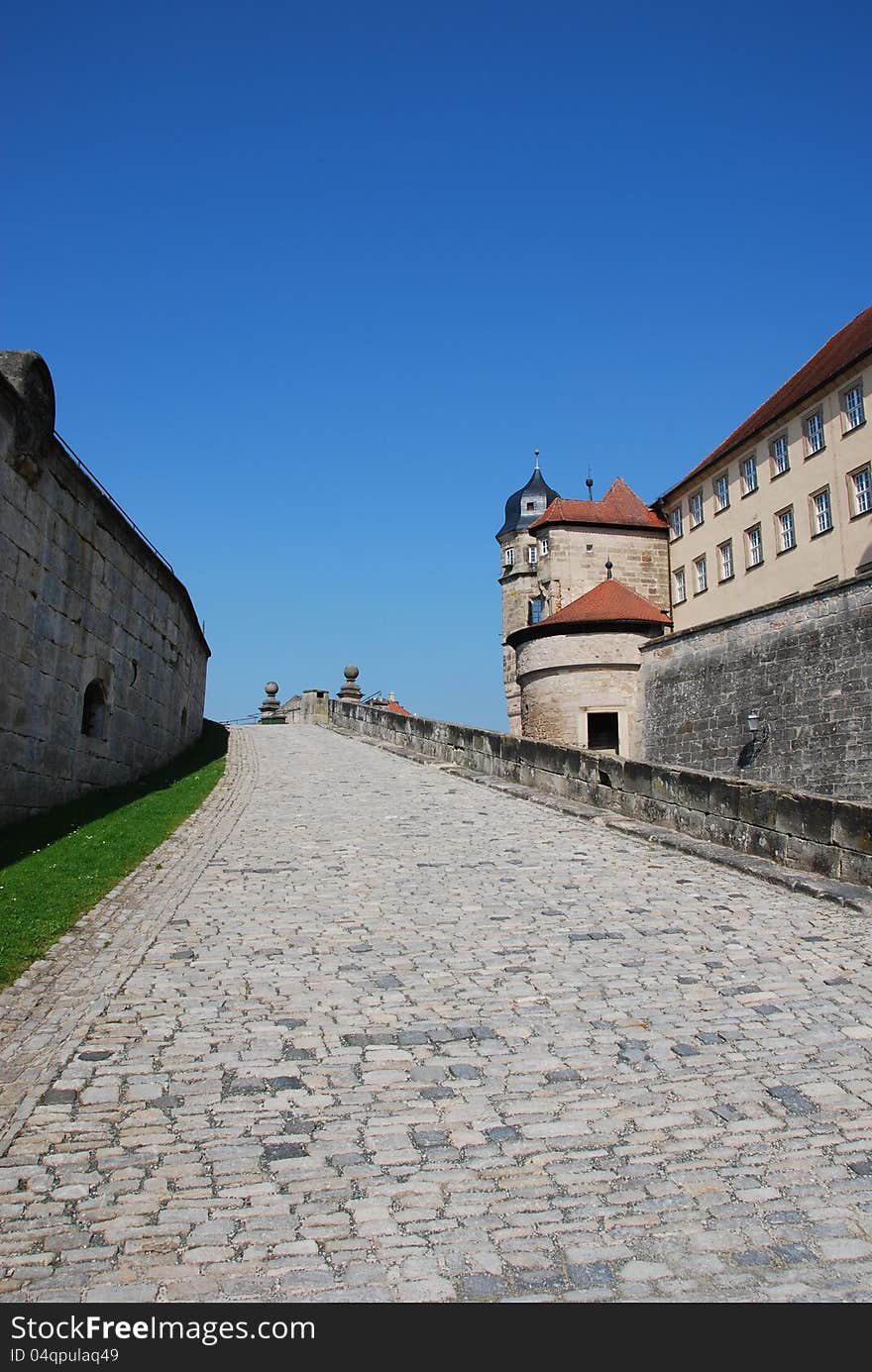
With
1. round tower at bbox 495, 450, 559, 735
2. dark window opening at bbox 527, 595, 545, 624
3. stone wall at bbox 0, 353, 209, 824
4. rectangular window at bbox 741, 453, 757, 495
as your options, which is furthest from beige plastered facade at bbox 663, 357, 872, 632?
stone wall at bbox 0, 353, 209, 824

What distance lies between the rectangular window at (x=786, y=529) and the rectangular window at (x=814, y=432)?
1.93 meters

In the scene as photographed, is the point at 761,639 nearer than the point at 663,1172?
No

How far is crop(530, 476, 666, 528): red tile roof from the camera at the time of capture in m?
39.0

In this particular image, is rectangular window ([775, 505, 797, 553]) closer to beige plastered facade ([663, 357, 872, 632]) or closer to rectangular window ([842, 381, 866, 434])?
beige plastered facade ([663, 357, 872, 632])

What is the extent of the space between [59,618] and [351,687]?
84.1 ft

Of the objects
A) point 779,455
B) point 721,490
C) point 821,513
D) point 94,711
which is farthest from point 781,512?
point 94,711

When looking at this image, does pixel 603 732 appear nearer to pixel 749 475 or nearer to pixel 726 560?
pixel 726 560

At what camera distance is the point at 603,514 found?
130 ft

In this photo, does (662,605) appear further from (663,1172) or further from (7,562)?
(663,1172)

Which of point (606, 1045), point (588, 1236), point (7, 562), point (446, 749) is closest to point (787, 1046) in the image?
point (606, 1045)

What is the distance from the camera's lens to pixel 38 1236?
3229mm

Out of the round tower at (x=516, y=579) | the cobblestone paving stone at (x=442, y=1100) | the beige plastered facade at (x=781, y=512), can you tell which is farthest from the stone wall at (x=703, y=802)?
the round tower at (x=516, y=579)
